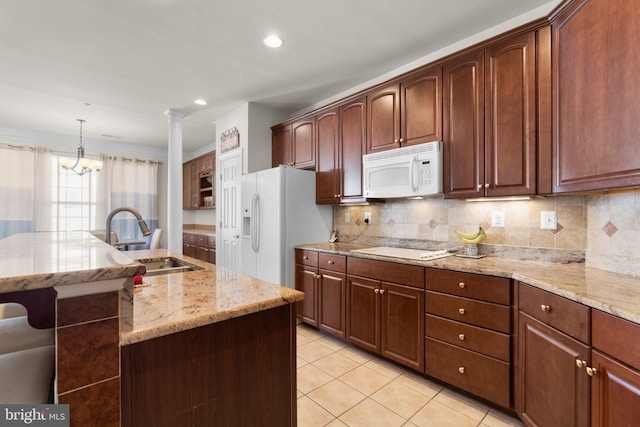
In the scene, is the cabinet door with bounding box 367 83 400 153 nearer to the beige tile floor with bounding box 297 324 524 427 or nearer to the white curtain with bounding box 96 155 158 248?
the beige tile floor with bounding box 297 324 524 427

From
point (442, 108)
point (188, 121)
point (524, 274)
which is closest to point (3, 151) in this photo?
point (188, 121)

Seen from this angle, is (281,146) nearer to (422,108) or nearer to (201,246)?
(422,108)

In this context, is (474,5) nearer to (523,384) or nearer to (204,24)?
(204,24)

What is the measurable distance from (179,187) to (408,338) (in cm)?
344

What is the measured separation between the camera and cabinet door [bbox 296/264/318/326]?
290 centimetres

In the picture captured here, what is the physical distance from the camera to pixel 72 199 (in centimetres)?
531

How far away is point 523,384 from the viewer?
160cm

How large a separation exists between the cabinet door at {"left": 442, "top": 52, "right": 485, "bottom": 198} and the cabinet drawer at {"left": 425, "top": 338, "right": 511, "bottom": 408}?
106cm

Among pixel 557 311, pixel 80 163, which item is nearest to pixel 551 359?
pixel 557 311

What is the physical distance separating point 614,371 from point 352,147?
233 cm

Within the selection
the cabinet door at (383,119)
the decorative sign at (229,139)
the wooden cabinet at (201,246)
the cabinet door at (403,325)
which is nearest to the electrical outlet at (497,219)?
the cabinet door at (403,325)

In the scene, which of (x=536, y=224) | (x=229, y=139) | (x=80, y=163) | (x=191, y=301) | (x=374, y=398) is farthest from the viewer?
(x=80, y=163)

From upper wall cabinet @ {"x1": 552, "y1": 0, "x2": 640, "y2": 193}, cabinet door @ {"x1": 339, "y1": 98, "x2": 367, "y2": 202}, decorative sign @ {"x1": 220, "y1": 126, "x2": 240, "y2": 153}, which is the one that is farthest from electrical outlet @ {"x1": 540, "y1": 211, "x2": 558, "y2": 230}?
decorative sign @ {"x1": 220, "y1": 126, "x2": 240, "y2": 153}

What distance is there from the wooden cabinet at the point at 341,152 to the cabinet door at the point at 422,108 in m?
0.44
